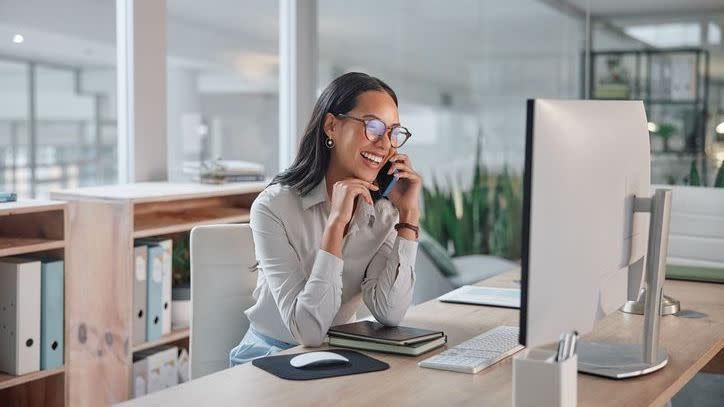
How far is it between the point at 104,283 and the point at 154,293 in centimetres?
20

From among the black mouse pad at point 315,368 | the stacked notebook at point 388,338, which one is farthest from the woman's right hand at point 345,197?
the black mouse pad at point 315,368

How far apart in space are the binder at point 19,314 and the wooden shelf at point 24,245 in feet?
0.18

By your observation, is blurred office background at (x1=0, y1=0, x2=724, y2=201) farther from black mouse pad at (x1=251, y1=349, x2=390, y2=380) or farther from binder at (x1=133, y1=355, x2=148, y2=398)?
black mouse pad at (x1=251, y1=349, x2=390, y2=380)

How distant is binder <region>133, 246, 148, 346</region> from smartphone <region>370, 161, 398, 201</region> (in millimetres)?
1250

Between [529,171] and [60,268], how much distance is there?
2.09 m

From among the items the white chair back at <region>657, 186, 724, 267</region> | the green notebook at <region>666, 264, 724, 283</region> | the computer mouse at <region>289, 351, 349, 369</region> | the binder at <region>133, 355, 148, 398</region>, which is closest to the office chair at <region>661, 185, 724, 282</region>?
the white chair back at <region>657, 186, 724, 267</region>

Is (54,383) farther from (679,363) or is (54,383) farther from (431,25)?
(431,25)

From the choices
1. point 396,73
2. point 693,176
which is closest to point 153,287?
point 396,73

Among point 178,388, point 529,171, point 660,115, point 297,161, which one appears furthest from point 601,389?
point 660,115

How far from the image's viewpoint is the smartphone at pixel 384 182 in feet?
8.14

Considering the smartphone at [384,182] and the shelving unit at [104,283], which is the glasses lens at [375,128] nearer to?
the smartphone at [384,182]

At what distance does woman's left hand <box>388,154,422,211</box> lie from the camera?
2453 millimetres

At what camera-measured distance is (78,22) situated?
3.72 metres

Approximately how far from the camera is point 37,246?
304cm
